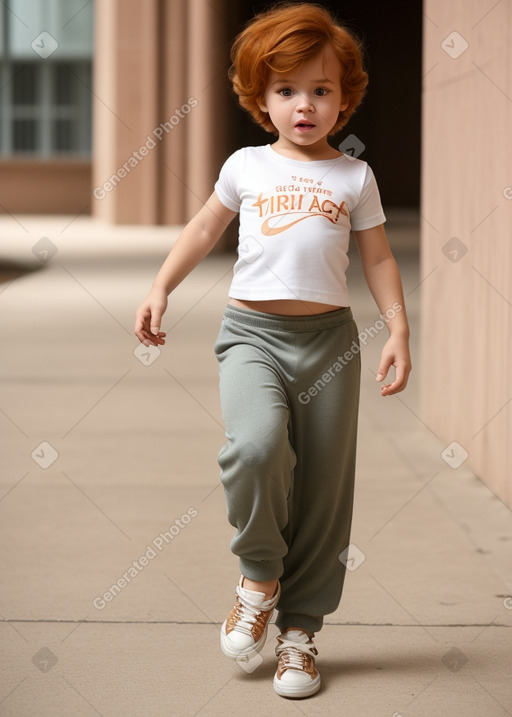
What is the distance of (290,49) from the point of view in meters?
2.55

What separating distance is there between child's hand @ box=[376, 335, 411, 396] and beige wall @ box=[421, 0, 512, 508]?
1.60 meters

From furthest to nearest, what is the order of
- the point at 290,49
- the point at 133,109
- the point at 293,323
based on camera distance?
the point at 133,109, the point at 293,323, the point at 290,49

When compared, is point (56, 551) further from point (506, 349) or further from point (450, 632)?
point (506, 349)

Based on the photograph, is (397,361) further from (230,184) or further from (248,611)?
(248,611)

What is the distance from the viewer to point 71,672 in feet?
9.19

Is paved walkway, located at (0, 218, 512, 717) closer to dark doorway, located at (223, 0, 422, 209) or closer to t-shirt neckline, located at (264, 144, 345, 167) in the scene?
t-shirt neckline, located at (264, 144, 345, 167)

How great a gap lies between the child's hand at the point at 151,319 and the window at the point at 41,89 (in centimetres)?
2647

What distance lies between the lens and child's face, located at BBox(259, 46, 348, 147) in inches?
102

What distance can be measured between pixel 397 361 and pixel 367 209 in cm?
36

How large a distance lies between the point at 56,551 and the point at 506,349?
5.76ft

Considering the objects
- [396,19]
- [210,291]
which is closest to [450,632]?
[210,291]

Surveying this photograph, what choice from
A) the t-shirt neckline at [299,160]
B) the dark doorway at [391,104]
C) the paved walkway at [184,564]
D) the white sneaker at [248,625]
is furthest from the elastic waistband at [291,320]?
the dark doorway at [391,104]

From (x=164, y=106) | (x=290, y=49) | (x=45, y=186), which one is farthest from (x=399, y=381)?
(x=45, y=186)

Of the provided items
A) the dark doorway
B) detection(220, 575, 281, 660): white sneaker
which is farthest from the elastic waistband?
the dark doorway
